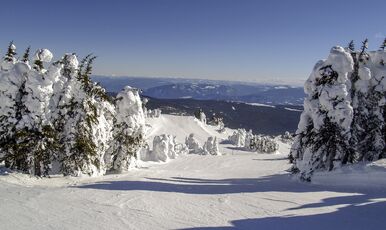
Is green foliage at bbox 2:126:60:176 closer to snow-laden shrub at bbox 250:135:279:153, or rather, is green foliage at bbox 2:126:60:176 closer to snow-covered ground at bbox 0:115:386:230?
snow-covered ground at bbox 0:115:386:230

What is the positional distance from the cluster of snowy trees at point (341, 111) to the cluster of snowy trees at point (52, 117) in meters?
13.1

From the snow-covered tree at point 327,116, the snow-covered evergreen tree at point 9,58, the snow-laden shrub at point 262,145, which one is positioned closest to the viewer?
the snow-covered evergreen tree at point 9,58

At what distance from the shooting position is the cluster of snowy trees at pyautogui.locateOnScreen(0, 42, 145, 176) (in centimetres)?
2088

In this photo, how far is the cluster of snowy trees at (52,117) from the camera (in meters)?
20.9

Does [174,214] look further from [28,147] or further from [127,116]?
[127,116]

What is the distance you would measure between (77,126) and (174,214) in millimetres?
11546

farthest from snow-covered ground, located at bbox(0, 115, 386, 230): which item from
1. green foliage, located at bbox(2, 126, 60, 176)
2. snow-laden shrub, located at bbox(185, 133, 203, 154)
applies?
snow-laden shrub, located at bbox(185, 133, 203, 154)

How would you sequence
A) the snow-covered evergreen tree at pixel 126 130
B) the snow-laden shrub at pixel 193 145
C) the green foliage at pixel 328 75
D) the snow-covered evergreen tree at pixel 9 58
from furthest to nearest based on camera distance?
1. the snow-laden shrub at pixel 193 145
2. the snow-covered evergreen tree at pixel 126 130
3. the green foliage at pixel 328 75
4. the snow-covered evergreen tree at pixel 9 58

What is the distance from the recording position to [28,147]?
68.0 feet

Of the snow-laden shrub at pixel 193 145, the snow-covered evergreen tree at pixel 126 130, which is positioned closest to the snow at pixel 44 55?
the snow-covered evergreen tree at pixel 126 130

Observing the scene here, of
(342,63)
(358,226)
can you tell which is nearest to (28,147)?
(358,226)

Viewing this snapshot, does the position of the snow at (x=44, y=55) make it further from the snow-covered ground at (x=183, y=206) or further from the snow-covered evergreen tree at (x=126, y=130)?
the snow-covered evergreen tree at (x=126, y=130)

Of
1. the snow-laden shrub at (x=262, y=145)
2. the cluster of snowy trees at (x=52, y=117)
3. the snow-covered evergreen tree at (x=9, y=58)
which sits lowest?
the snow-laden shrub at (x=262, y=145)

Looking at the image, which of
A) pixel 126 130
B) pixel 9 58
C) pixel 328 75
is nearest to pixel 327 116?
pixel 328 75
